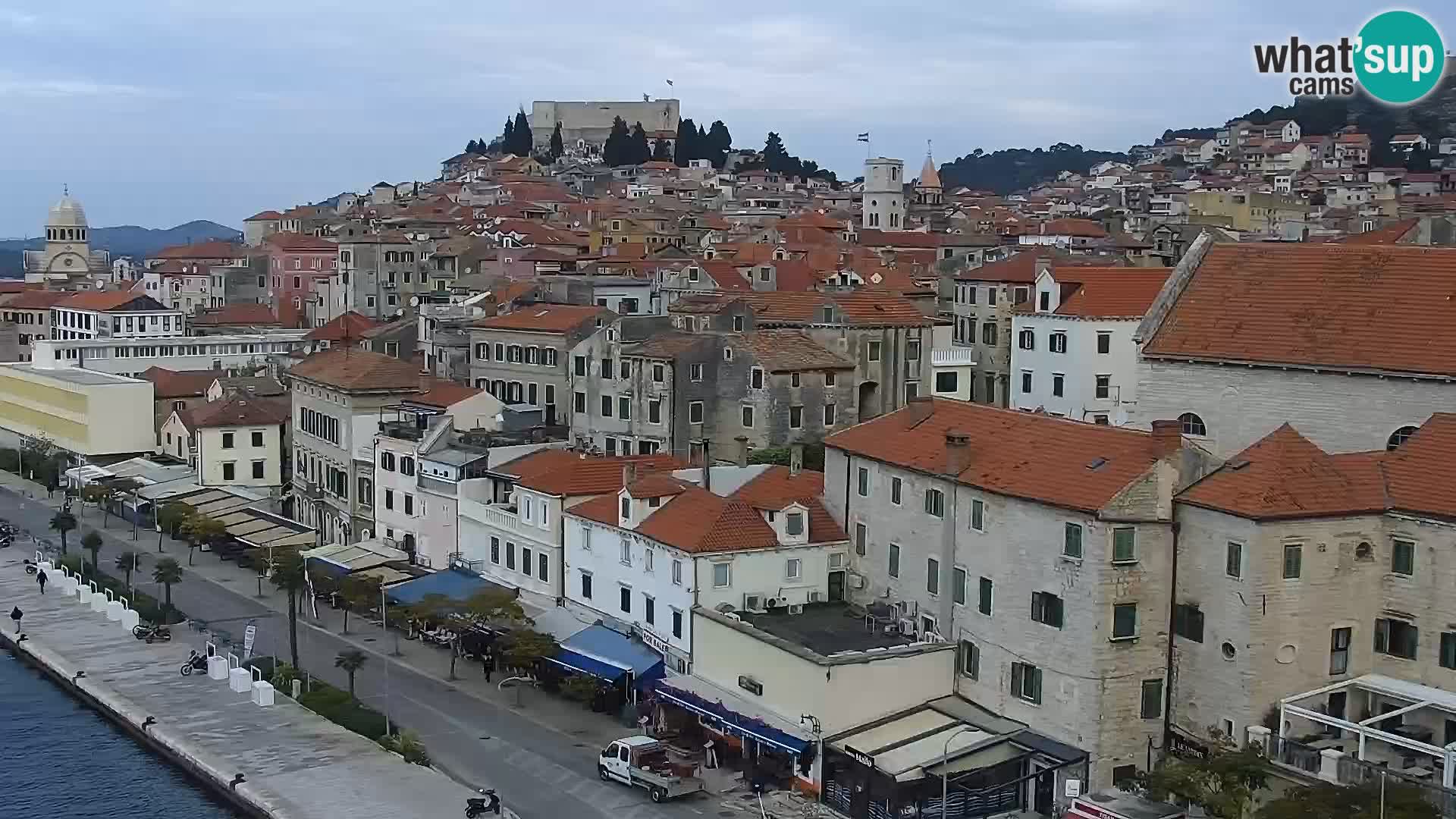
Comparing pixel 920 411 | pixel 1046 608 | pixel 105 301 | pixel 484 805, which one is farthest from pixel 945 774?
pixel 105 301

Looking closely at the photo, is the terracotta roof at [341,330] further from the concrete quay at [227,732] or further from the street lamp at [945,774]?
the street lamp at [945,774]

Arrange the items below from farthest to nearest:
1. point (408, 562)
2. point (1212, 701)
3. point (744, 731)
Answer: point (408, 562), point (744, 731), point (1212, 701)

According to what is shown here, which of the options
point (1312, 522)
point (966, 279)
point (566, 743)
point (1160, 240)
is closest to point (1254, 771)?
point (1312, 522)

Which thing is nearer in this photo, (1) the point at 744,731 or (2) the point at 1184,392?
(1) the point at 744,731

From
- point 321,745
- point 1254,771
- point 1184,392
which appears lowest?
point 321,745

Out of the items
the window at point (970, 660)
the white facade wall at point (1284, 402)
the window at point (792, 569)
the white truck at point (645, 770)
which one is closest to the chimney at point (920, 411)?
the window at point (792, 569)

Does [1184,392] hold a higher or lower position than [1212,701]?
higher

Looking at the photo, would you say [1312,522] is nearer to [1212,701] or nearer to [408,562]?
[1212,701]

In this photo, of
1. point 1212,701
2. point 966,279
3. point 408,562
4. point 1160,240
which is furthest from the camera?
point 1160,240
